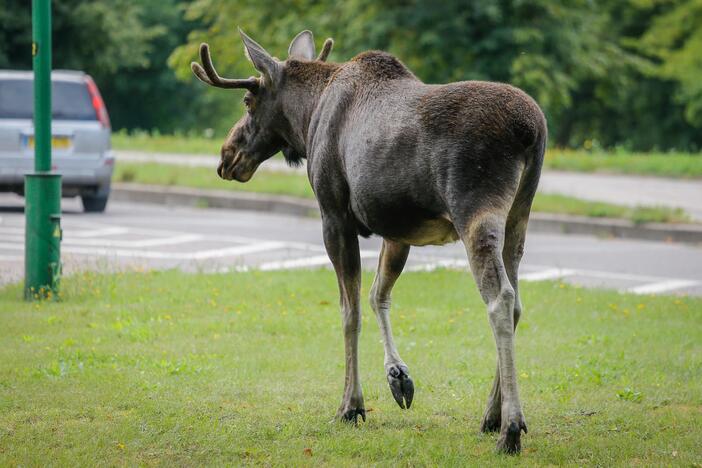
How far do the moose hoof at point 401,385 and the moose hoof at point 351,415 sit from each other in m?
0.25

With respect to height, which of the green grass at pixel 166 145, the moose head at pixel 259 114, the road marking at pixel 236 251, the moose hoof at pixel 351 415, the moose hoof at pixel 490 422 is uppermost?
the moose head at pixel 259 114

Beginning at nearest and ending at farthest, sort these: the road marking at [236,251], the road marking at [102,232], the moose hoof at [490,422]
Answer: the moose hoof at [490,422] < the road marking at [236,251] < the road marking at [102,232]

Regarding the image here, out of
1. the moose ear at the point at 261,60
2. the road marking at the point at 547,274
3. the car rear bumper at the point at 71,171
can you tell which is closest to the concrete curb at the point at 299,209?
the car rear bumper at the point at 71,171

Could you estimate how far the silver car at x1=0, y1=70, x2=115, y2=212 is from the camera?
17.5m

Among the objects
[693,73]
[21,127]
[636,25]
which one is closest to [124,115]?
[636,25]

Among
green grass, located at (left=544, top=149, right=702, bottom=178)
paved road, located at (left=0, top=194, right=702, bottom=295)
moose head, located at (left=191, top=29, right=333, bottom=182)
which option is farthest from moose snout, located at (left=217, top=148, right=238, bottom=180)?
green grass, located at (left=544, top=149, right=702, bottom=178)

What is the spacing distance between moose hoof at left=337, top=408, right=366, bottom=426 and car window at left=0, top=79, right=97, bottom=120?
1254 cm

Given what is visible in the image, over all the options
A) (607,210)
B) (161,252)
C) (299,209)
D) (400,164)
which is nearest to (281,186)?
(299,209)

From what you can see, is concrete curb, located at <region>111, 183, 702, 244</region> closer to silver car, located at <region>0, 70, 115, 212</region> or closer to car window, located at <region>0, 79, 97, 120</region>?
silver car, located at <region>0, 70, 115, 212</region>

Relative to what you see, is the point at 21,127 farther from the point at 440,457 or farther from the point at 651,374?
the point at 440,457

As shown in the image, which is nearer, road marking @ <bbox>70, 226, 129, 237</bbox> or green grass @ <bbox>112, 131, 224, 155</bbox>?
road marking @ <bbox>70, 226, 129, 237</bbox>

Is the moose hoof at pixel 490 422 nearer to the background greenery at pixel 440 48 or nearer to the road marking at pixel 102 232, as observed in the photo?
the background greenery at pixel 440 48

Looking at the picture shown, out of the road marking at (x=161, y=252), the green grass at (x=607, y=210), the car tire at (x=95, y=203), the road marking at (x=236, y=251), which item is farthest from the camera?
the car tire at (x=95, y=203)

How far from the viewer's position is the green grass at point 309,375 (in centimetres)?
577
